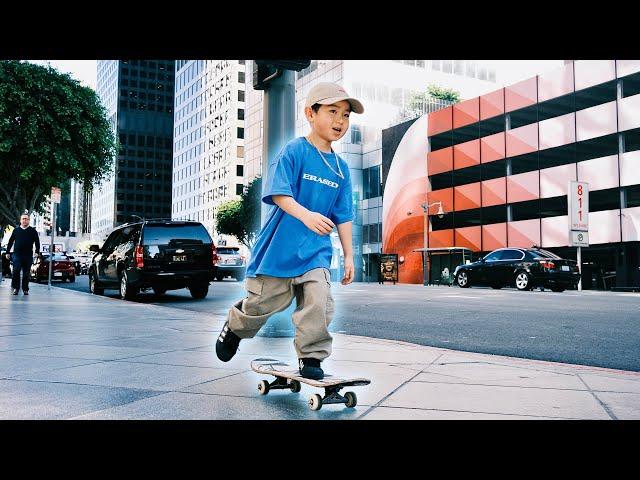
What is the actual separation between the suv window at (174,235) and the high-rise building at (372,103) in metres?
38.1

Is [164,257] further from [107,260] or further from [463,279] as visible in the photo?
[463,279]

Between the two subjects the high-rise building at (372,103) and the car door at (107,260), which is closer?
the car door at (107,260)

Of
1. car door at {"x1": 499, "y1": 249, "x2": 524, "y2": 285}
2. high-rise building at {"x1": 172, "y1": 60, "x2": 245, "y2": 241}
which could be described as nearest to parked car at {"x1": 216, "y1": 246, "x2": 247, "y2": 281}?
car door at {"x1": 499, "y1": 249, "x2": 524, "y2": 285}

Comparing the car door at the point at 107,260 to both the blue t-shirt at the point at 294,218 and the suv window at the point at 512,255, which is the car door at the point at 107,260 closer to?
the blue t-shirt at the point at 294,218

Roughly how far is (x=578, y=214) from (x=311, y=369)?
31370mm

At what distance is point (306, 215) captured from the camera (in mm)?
3107

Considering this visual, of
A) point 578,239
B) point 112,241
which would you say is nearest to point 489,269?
point 578,239

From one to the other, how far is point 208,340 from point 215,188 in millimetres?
92101

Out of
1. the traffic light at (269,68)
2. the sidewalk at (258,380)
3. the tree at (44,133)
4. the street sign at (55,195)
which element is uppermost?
the tree at (44,133)

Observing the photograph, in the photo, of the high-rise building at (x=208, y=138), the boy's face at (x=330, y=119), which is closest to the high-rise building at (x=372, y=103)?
the high-rise building at (x=208, y=138)

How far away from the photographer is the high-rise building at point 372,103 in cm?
5362

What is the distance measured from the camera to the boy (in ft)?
10.6

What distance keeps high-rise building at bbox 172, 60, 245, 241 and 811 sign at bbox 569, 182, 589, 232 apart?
56238 mm
